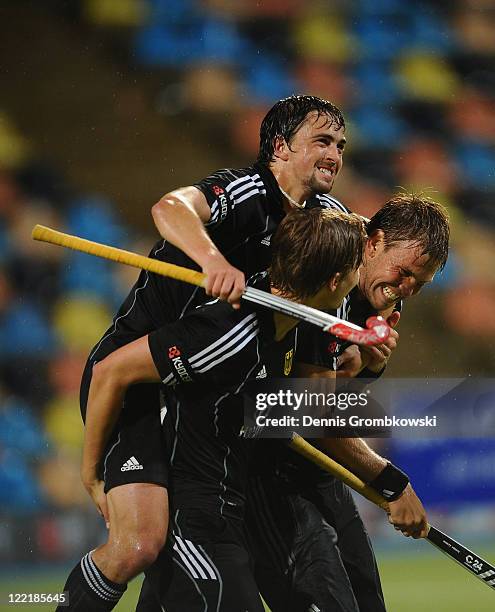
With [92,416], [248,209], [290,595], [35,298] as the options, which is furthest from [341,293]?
[35,298]

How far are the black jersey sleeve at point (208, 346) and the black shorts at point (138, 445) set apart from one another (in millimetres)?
151

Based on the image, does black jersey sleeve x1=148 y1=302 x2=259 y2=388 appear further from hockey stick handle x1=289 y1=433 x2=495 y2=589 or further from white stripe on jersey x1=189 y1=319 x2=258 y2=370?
hockey stick handle x1=289 y1=433 x2=495 y2=589

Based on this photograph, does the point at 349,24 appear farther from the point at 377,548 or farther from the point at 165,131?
the point at 377,548

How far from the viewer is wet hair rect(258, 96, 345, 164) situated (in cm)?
219

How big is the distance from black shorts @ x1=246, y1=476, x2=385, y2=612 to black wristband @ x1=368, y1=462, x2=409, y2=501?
9cm

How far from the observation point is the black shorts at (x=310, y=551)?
78.0 inches

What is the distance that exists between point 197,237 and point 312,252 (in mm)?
206

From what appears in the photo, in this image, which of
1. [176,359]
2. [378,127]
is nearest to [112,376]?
[176,359]

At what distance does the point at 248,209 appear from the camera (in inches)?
78.2

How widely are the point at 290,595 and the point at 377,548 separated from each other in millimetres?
1940

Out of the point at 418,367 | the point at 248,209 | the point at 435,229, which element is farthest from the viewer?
the point at 418,367

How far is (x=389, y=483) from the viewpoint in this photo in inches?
83.4

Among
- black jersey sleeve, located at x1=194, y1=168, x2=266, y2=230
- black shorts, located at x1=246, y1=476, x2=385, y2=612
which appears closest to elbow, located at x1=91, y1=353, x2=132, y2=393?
black jersey sleeve, located at x1=194, y1=168, x2=266, y2=230

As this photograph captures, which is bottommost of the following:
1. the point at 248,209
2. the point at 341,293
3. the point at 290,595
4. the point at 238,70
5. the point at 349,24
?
the point at 290,595
